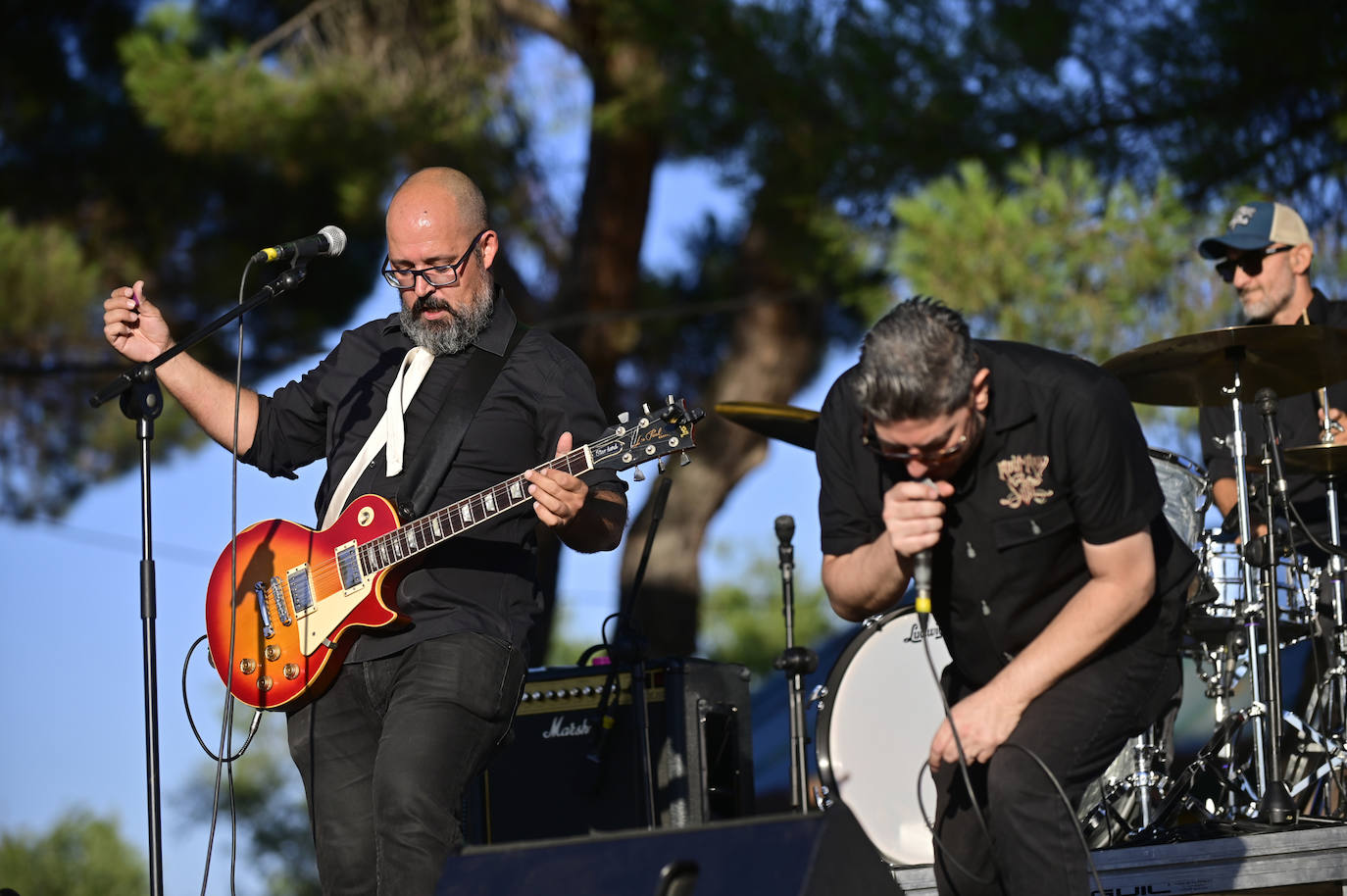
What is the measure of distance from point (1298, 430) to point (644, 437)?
10.3ft

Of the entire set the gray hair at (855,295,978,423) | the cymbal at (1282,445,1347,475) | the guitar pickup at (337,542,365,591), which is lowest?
the guitar pickup at (337,542,365,591)

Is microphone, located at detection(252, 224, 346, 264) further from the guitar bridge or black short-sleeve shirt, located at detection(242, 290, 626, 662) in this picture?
the guitar bridge

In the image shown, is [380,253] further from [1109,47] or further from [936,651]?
[936,651]

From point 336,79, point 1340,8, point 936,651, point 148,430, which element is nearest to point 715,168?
point 336,79

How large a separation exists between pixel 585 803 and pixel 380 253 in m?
7.63

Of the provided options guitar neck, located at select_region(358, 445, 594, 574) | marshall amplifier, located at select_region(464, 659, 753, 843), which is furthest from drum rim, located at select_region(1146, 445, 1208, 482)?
guitar neck, located at select_region(358, 445, 594, 574)

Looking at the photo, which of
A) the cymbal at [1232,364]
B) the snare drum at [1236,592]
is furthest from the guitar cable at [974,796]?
the snare drum at [1236,592]

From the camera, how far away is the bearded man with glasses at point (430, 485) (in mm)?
3580

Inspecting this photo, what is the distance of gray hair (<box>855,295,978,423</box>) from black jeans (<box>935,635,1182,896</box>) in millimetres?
701

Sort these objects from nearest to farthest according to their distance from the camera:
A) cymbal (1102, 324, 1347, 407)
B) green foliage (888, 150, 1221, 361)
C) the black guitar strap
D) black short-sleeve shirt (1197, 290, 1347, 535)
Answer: the black guitar strap
cymbal (1102, 324, 1347, 407)
black short-sleeve shirt (1197, 290, 1347, 535)
green foliage (888, 150, 1221, 361)

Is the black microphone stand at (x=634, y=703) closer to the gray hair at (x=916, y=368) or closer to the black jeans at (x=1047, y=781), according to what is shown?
the black jeans at (x=1047, y=781)

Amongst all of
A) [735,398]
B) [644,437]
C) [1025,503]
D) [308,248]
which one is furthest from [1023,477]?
[735,398]

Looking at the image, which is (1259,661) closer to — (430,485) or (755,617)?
(430,485)

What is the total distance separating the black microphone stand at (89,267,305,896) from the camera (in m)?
3.55
